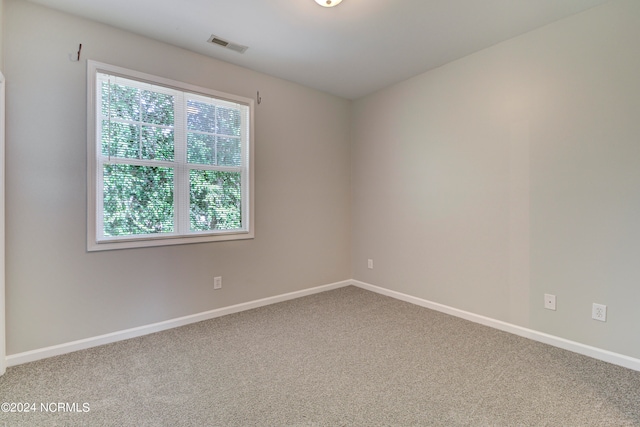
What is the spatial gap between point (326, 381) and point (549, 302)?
6.41 ft

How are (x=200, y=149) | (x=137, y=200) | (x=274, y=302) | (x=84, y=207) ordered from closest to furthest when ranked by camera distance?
(x=84, y=207)
(x=137, y=200)
(x=200, y=149)
(x=274, y=302)

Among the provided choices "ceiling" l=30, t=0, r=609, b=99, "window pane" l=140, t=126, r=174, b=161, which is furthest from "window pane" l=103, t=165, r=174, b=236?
"ceiling" l=30, t=0, r=609, b=99

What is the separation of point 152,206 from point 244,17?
1759 millimetres

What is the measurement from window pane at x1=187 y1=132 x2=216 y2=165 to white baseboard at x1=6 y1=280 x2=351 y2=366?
1.51m

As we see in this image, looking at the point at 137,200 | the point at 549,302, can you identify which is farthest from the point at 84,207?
the point at 549,302

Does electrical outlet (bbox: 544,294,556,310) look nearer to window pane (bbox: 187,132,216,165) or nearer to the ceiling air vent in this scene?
window pane (bbox: 187,132,216,165)

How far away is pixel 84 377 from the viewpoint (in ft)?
6.49

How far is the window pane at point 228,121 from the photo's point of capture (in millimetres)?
3096

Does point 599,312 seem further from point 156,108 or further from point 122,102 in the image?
point 122,102

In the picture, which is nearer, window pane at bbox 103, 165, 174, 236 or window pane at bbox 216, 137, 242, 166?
window pane at bbox 103, 165, 174, 236

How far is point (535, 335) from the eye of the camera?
99.9 inches

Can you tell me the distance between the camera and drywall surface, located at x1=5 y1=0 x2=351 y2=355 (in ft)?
7.06

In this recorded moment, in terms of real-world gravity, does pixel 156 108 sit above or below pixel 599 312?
above

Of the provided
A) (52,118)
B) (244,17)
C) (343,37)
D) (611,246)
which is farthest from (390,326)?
(52,118)
